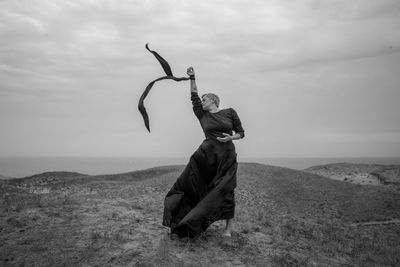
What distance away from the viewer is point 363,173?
25.6 metres

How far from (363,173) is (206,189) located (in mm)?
23500

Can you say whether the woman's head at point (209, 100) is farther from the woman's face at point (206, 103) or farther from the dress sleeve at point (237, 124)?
the dress sleeve at point (237, 124)

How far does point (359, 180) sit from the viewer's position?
2314 centimetres

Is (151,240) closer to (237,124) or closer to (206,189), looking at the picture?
(206,189)

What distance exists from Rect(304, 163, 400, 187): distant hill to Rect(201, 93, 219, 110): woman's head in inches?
747

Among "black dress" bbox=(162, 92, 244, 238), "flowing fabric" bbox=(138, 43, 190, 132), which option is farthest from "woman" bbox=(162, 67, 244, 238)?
"flowing fabric" bbox=(138, 43, 190, 132)

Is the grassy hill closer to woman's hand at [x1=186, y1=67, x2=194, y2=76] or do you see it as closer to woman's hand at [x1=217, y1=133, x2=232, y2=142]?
woman's hand at [x1=217, y1=133, x2=232, y2=142]

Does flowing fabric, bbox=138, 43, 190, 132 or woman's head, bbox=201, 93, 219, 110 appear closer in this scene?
flowing fabric, bbox=138, 43, 190, 132

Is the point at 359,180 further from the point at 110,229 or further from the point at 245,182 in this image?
the point at 110,229

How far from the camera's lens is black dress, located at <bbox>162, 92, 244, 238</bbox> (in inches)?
230

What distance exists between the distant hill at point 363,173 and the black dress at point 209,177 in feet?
61.5

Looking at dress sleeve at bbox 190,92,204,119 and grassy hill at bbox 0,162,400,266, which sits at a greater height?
dress sleeve at bbox 190,92,204,119

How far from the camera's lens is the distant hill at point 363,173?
22075 mm

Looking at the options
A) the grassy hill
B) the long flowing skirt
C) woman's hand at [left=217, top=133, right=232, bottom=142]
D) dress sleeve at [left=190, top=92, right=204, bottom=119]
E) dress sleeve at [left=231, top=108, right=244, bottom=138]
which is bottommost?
the grassy hill
